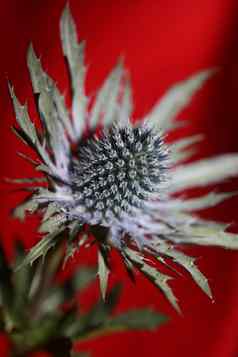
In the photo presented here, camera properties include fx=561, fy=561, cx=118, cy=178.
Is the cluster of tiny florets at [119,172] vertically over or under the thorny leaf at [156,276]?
over

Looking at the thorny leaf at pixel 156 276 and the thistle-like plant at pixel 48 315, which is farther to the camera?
the thistle-like plant at pixel 48 315

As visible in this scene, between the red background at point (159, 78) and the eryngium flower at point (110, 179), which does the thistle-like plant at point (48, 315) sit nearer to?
the eryngium flower at point (110, 179)

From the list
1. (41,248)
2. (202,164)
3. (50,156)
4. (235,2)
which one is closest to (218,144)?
(235,2)

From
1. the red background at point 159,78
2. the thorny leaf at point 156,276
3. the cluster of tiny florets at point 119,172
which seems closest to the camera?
the thorny leaf at point 156,276

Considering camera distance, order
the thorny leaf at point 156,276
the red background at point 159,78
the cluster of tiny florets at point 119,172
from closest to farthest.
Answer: the thorny leaf at point 156,276 < the cluster of tiny florets at point 119,172 < the red background at point 159,78

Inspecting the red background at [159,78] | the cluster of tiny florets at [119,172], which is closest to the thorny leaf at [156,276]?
the cluster of tiny florets at [119,172]

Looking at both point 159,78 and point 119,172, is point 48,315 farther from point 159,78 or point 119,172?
point 159,78

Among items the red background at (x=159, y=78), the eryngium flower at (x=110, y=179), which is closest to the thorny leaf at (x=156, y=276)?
the eryngium flower at (x=110, y=179)
